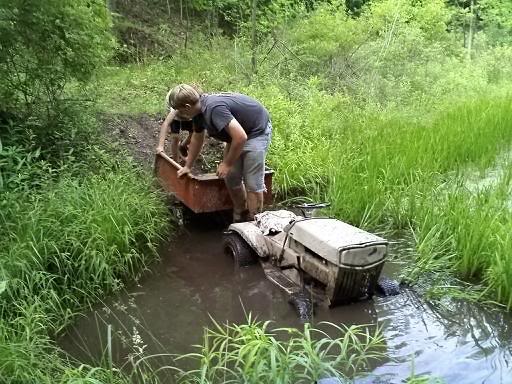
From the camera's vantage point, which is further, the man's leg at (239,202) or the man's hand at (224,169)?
the man's leg at (239,202)

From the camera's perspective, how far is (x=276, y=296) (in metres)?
5.16

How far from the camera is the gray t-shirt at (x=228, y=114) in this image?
5.61m

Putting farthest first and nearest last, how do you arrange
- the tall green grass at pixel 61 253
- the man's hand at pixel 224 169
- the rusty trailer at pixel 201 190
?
1. the rusty trailer at pixel 201 190
2. the man's hand at pixel 224 169
3. the tall green grass at pixel 61 253

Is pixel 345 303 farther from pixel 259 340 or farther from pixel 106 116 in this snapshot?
pixel 106 116

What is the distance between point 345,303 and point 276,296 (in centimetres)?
61

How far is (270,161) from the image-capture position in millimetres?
7812

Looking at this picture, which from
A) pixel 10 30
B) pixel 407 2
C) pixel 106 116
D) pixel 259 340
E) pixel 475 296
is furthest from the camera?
pixel 407 2

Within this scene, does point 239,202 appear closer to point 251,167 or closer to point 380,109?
point 251,167

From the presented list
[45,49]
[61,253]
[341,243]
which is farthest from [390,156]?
[45,49]

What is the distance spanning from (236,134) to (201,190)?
85 cm

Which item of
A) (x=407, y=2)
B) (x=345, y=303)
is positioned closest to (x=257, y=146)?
(x=345, y=303)

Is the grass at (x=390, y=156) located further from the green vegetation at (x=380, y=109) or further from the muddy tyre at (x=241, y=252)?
the muddy tyre at (x=241, y=252)

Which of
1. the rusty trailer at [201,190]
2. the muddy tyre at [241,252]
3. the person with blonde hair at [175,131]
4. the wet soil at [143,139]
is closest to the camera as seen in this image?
the muddy tyre at [241,252]

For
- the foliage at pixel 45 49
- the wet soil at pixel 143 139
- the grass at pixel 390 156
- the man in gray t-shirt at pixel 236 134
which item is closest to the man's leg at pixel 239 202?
the man in gray t-shirt at pixel 236 134
